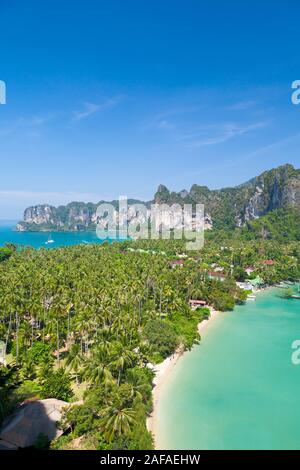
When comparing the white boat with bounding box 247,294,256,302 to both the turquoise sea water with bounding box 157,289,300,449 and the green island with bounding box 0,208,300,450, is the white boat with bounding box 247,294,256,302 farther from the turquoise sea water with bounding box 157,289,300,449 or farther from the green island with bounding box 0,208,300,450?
the turquoise sea water with bounding box 157,289,300,449

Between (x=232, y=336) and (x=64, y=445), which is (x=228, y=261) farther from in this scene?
(x=64, y=445)

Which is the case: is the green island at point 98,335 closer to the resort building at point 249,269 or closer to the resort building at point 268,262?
the resort building at point 249,269

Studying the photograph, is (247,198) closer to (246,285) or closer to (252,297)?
(246,285)

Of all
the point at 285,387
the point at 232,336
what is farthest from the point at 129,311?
the point at 285,387

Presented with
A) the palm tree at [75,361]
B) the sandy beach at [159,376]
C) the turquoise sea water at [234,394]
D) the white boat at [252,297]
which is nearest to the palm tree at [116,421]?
the sandy beach at [159,376]

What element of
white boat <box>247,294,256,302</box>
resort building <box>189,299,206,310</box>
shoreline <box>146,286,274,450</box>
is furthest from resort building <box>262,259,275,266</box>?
shoreline <box>146,286,274,450</box>
